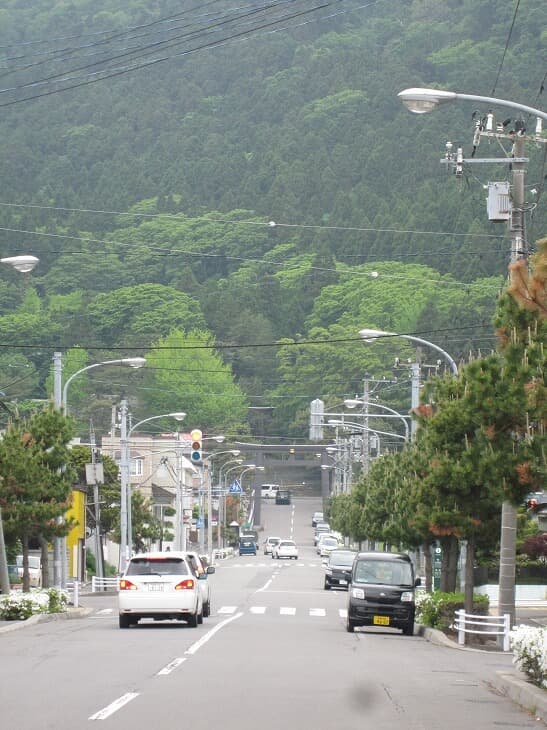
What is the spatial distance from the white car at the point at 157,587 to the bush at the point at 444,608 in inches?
232

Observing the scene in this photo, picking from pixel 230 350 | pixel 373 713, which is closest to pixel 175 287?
pixel 230 350

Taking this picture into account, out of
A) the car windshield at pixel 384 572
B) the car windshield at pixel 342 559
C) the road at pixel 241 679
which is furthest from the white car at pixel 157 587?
the car windshield at pixel 342 559

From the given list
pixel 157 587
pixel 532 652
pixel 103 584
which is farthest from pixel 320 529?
pixel 532 652

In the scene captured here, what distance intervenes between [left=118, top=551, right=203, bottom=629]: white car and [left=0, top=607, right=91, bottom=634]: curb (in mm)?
2286

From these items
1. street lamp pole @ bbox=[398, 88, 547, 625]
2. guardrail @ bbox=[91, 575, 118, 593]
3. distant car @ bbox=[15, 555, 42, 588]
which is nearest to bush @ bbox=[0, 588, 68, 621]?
street lamp pole @ bbox=[398, 88, 547, 625]

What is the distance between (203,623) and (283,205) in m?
147

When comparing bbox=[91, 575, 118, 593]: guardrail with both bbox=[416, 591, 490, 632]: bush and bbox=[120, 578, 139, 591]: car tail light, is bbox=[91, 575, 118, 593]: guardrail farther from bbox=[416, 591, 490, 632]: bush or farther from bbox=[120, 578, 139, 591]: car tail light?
bbox=[120, 578, 139, 591]: car tail light

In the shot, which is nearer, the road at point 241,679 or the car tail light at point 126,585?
the road at point 241,679

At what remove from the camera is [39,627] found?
29.4 m

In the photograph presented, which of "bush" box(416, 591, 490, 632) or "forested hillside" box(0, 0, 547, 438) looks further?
"forested hillside" box(0, 0, 547, 438)

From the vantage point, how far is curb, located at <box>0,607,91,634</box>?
28.4m

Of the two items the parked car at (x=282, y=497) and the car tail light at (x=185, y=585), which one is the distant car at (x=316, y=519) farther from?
the car tail light at (x=185, y=585)

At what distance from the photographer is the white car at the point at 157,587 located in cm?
2752

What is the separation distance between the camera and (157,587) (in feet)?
90.4
